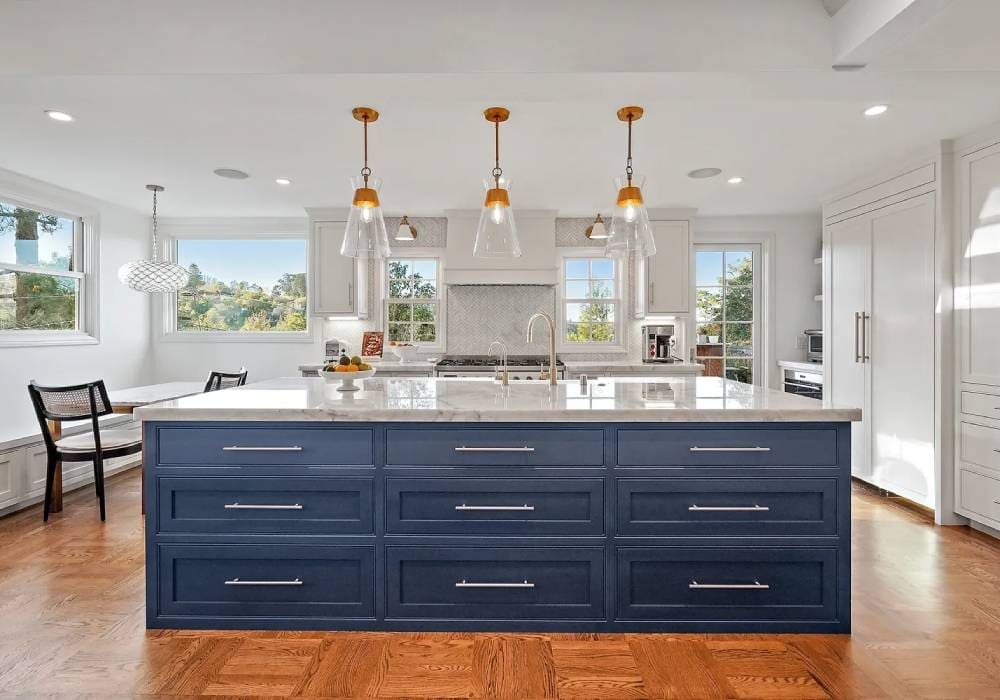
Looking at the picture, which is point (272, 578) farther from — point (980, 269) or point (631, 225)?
point (980, 269)

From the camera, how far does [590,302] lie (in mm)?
5840

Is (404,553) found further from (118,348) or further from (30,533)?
(118,348)

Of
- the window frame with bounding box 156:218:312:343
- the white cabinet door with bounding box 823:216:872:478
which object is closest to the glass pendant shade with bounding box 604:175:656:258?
the white cabinet door with bounding box 823:216:872:478

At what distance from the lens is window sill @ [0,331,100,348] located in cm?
413

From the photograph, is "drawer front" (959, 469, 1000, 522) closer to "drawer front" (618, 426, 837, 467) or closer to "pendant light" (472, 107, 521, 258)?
"drawer front" (618, 426, 837, 467)

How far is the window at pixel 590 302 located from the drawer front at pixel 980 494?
3.01 m

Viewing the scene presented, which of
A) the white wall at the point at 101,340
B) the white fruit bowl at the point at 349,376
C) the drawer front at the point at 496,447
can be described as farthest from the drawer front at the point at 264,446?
the white wall at the point at 101,340

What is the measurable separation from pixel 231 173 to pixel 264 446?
114 inches

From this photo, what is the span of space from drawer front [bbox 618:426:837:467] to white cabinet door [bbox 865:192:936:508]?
2160 mm

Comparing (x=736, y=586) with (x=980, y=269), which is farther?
(x=980, y=269)

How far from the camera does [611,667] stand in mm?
1988

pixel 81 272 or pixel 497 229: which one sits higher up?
pixel 81 272

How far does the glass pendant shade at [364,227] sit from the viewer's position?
2.64 metres

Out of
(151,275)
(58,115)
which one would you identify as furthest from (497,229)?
(151,275)
